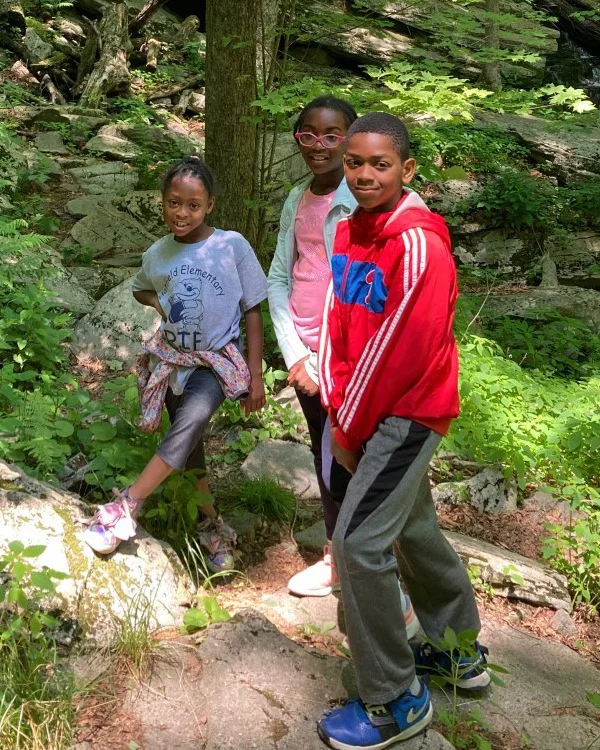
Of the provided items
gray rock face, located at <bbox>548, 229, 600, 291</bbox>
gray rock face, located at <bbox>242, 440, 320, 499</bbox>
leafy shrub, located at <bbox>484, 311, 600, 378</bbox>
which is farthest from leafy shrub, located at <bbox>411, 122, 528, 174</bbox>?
gray rock face, located at <bbox>242, 440, 320, 499</bbox>

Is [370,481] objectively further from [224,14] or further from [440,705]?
[224,14]

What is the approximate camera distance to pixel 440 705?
253 centimetres

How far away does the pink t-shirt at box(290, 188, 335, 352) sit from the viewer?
2908mm

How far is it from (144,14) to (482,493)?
42.8 ft

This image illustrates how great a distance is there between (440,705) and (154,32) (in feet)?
49.2

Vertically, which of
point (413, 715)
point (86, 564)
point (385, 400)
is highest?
point (385, 400)

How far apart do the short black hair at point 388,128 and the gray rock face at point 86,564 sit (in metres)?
1.86

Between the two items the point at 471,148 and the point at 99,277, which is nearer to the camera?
the point at 99,277

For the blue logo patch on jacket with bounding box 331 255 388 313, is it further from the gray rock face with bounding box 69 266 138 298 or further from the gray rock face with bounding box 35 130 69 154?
the gray rock face with bounding box 35 130 69 154

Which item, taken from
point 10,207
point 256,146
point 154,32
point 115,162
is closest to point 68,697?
point 256,146

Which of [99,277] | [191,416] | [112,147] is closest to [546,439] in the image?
[191,416]

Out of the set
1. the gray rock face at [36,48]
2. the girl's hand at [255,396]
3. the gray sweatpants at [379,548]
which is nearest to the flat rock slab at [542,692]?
the gray sweatpants at [379,548]

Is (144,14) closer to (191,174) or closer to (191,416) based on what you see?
(191,174)

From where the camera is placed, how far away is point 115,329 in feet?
19.1
